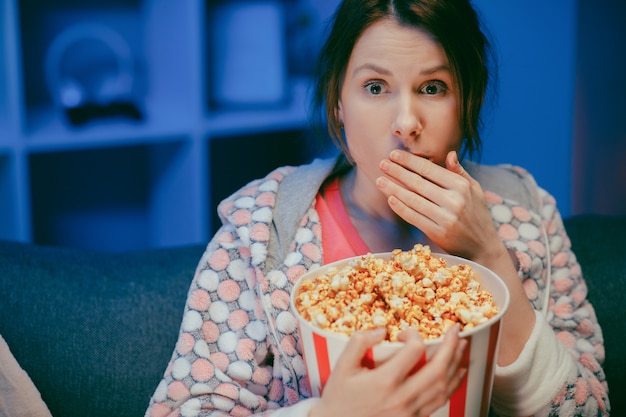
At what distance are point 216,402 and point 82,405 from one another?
1.08 ft

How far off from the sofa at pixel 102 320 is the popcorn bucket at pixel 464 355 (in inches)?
21.3

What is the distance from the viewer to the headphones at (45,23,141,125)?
6.40ft

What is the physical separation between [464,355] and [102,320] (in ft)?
2.50

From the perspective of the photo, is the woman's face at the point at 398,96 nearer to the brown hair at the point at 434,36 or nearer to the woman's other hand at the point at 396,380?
the brown hair at the point at 434,36

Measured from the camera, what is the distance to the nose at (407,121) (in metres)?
0.94

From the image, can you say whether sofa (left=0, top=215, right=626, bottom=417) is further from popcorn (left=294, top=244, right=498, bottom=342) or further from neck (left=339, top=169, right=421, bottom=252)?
popcorn (left=294, top=244, right=498, bottom=342)

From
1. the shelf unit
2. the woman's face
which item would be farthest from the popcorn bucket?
the shelf unit

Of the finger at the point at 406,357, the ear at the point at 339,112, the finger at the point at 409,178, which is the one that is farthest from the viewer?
the ear at the point at 339,112

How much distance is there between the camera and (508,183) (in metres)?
1.30

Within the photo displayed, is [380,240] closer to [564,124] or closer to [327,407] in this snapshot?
[327,407]

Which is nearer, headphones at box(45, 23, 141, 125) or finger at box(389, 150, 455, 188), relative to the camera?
finger at box(389, 150, 455, 188)

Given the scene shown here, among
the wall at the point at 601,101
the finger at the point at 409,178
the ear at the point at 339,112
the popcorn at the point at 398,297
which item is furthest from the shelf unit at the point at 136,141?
the popcorn at the point at 398,297

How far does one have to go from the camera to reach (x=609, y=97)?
171 centimetres

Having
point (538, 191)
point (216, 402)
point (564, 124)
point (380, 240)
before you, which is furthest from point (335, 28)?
point (564, 124)
